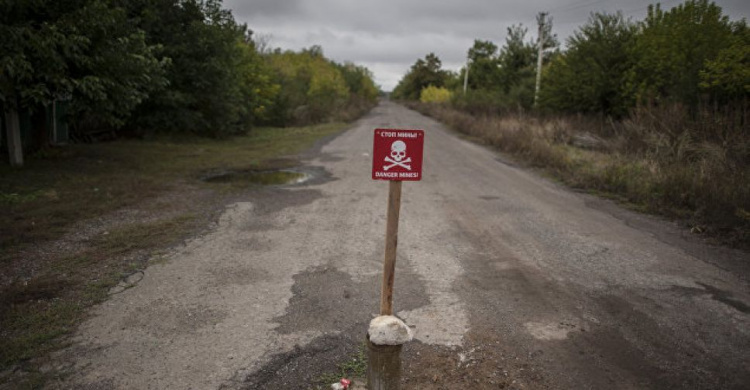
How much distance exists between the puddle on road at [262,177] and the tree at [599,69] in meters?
13.0

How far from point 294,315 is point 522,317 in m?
2.05

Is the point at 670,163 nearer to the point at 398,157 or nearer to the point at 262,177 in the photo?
the point at 262,177

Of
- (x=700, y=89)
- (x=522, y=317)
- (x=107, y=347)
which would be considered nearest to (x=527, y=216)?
(x=522, y=317)

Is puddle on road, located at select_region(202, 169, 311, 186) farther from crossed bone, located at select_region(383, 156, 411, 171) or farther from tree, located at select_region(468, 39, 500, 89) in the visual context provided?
tree, located at select_region(468, 39, 500, 89)

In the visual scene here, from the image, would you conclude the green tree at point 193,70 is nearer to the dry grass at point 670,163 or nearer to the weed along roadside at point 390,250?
the dry grass at point 670,163

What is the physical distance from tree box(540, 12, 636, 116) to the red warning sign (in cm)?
1662

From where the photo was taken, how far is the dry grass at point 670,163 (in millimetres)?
6961

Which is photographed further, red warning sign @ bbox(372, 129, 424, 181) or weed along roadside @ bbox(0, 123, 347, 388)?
weed along roadside @ bbox(0, 123, 347, 388)

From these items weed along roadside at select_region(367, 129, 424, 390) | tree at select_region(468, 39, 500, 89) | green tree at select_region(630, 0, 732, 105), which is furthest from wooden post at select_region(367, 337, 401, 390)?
tree at select_region(468, 39, 500, 89)

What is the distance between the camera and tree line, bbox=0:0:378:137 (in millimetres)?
7961

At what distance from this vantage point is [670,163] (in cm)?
981

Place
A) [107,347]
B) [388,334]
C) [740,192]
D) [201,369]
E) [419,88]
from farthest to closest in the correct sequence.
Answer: [419,88], [740,192], [107,347], [201,369], [388,334]

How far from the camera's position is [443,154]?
14.8 m

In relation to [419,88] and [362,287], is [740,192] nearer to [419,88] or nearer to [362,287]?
[362,287]
